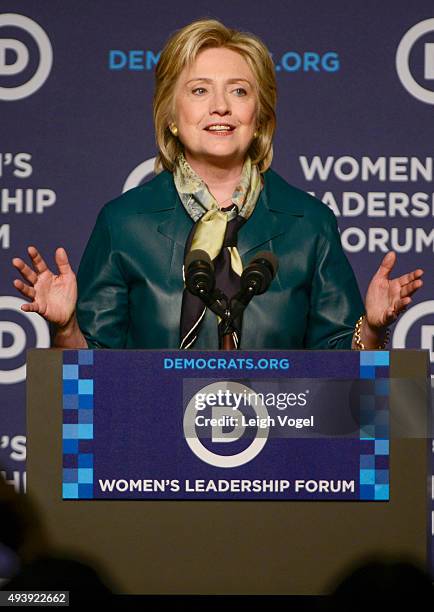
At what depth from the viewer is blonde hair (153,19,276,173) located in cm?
299

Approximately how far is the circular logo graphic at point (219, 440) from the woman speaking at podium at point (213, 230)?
29.9 inches

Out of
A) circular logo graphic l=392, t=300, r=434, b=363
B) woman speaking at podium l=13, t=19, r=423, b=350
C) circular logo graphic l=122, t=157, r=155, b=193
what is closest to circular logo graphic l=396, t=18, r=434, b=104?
circular logo graphic l=392, t=300, r=434, b=363

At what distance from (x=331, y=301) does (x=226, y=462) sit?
1012 mm

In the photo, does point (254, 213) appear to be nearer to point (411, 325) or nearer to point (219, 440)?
point (219, 440)

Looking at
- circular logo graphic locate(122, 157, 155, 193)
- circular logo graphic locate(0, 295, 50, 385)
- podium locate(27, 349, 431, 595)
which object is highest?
circular logo graphic locate(122, 157, 155, 193)

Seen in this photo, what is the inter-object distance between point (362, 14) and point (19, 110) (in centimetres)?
134

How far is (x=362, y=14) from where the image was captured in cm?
416

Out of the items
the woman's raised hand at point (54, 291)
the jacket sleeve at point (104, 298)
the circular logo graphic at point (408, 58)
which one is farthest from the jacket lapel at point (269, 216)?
the circular logo graphic at point (408, 58)

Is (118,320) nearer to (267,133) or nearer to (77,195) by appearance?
(267,133)

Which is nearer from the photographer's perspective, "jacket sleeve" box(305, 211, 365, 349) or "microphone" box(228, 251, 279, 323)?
"microphone" box(228, 251, 279, 323)

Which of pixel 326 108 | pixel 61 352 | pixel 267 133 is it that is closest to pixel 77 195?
pixel 326 108

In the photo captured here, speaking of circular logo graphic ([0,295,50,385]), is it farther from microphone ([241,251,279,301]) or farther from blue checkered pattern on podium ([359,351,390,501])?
blue checkered pattern on podium ([359,351,390,501])

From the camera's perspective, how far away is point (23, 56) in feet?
13.6

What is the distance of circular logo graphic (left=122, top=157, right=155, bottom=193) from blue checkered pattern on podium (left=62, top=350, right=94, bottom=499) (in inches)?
85.7
